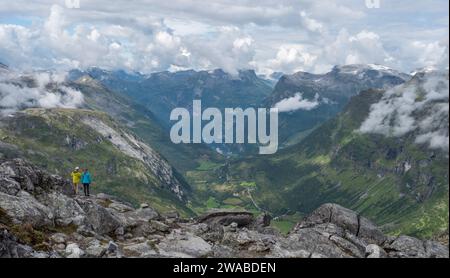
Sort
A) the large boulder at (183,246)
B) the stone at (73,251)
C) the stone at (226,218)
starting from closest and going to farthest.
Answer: the stone at (73,251) → the large boulder at (183,246) → the stone at (226,218)

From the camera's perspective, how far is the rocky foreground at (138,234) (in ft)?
167

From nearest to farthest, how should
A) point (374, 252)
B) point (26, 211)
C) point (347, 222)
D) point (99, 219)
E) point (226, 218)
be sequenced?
point (26, 211)
point (374, 252)
point (99, 219)
point (347, 222)
point (226, 218)

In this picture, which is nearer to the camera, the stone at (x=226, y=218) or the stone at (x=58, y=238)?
the stone at (x=58, y=238)

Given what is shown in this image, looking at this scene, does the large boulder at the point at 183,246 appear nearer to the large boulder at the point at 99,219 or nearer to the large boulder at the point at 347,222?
the large boulder at the point at 99,219

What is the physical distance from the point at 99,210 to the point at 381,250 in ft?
127

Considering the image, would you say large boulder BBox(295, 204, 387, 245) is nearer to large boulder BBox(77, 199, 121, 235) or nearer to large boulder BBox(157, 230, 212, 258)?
large boulder BBox(157, 230, 212, 258)

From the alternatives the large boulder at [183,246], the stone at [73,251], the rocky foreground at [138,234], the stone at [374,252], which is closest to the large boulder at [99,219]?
the rocky foreground at [138,234]

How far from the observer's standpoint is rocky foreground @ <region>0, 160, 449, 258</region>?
50906 millimetres

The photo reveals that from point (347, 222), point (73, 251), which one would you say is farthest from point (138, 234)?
point (347, 222)

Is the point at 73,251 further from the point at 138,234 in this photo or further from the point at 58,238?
the point at 138,234

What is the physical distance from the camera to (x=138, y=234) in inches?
2516

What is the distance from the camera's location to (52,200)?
62156 mm

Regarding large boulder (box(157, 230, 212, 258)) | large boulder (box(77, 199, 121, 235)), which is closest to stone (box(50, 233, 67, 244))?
large boulder (box(77, 199, 121, 235))
